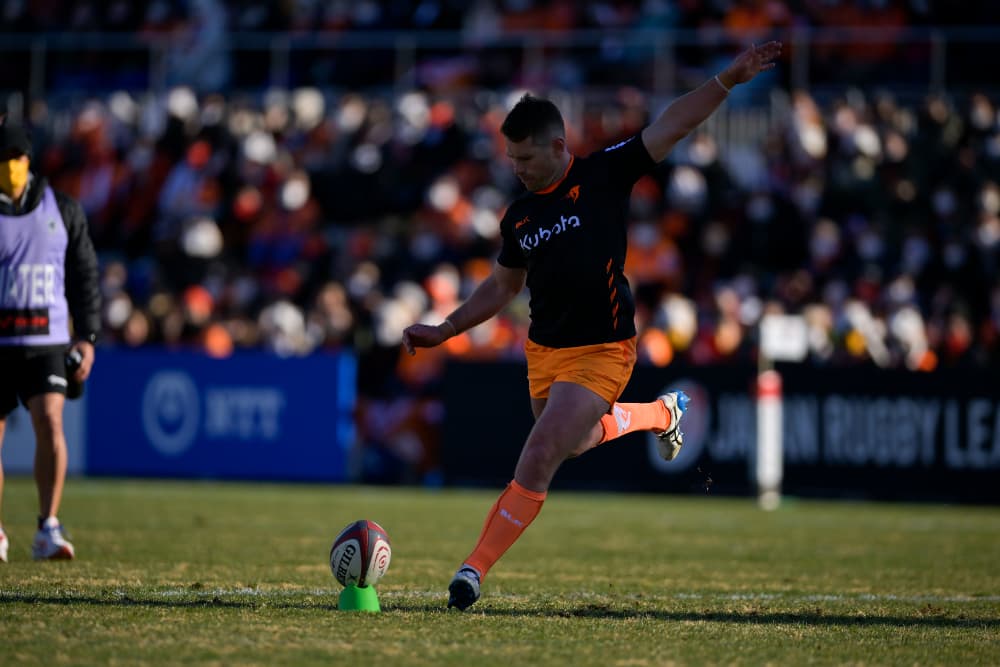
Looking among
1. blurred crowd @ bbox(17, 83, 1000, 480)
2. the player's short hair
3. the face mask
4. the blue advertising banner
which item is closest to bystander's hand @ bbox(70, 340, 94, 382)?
the face mask

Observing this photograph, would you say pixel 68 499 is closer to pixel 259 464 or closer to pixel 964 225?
pixel 259 464

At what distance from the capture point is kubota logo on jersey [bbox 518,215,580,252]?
7.16 m

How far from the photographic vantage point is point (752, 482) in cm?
1730

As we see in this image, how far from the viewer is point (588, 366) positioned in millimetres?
7164

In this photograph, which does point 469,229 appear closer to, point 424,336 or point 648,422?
point 648,422

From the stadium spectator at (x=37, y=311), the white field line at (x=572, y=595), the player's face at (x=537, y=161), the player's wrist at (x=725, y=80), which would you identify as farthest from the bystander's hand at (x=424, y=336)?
the stadium spectator at (x=37, y=311)

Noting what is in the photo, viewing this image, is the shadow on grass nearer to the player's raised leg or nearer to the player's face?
the player's raised leg

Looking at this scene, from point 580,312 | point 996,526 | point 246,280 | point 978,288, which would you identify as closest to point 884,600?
point 580,312

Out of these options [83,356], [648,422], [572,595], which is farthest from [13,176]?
[572,595]

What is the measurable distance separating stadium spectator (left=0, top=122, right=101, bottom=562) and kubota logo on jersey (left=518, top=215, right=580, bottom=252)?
3230 mm

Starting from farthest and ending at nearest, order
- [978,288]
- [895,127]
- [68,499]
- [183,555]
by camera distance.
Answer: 1. [895,127]
2. [978,288]
3. [68,499]
4. [183,555]

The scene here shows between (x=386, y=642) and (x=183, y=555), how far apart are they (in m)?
3.92

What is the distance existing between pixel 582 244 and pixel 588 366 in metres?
0.56

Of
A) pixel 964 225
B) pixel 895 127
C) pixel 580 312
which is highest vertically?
pixel 895 127
